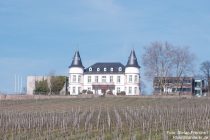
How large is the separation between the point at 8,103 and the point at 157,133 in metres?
44.4

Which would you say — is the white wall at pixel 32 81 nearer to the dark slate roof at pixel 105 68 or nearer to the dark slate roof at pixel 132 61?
the dark slate roof at pixel 105 68

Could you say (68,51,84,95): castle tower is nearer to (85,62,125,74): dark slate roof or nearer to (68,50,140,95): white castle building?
(68,50,140,95): white castle building

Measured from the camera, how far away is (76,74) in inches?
4496

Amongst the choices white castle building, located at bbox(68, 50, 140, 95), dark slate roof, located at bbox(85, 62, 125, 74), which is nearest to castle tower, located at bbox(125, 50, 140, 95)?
white castle building, located at bbox(68, 50, 140, 95)

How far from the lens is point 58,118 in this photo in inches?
1596

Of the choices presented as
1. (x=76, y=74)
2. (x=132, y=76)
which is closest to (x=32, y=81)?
(x=76, y=74)

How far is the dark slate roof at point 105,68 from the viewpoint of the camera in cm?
11528

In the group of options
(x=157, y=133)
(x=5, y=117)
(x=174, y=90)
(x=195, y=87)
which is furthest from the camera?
(x=195, y=87)

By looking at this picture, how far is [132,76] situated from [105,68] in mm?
7286

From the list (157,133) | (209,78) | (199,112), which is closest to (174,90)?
(209,78)

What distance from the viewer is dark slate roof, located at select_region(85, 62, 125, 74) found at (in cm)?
11528

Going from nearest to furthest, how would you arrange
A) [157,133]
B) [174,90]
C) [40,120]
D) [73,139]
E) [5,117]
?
[73,139]
[157,133]
[40,120]
[5,117]
[174,90]

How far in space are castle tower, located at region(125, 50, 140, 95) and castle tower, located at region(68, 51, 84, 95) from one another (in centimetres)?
936

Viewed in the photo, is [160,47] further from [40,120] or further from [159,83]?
[40,120]
